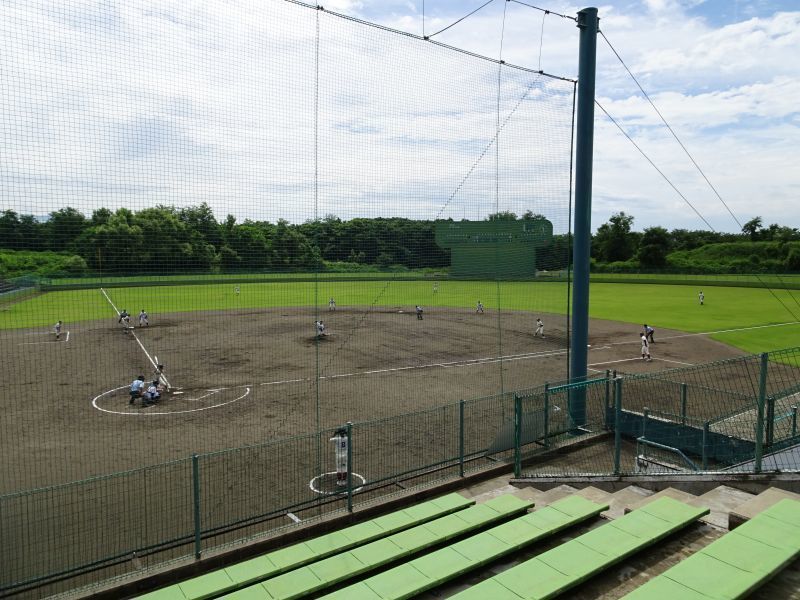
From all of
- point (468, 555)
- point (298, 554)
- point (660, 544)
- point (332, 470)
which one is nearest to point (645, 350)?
point (332, 470)

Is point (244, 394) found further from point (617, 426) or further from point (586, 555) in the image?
point (586, 555)

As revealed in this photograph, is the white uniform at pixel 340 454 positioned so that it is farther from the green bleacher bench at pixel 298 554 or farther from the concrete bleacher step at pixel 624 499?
the concrete bleacher step at pixel 624 499

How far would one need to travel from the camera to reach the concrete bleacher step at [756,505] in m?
5.15

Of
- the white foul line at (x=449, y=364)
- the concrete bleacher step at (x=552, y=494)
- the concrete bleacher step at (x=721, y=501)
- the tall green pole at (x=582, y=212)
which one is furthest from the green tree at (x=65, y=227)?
the white foul line at (x=449, y=364)

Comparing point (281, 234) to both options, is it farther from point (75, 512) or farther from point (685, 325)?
point (685, 325)

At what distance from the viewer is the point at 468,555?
5023 millimetres

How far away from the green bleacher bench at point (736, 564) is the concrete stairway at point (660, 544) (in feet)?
0.81

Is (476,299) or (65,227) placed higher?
(65,227)

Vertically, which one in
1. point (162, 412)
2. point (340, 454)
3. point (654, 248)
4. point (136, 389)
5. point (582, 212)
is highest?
point (654, 248)

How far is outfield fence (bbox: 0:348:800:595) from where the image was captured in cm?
678

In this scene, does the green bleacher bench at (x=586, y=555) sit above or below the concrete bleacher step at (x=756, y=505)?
below

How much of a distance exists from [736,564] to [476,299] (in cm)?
1512

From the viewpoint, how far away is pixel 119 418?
46.1 feet

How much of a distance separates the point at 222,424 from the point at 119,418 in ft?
10.0
